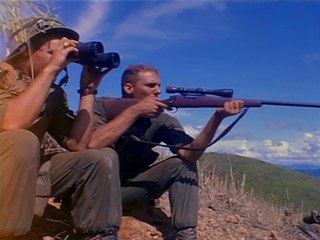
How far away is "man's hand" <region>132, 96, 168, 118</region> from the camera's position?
4.12m

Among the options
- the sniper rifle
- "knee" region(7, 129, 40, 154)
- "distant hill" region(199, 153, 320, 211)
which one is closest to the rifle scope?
the sniper rifle

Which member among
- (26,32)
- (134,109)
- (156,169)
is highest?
(26,32)

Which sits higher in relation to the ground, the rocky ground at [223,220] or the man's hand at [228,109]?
the man's hand at [228,109]

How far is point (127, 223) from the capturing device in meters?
4.54

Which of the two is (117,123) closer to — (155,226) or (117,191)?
(117,191)

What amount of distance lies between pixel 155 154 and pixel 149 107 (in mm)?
460

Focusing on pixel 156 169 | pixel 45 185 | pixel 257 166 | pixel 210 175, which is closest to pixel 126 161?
pixel 156 169

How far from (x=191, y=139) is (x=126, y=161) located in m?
0.44

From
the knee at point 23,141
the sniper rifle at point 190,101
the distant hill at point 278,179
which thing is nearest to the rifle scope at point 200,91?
the sniper rifle at point 190,101

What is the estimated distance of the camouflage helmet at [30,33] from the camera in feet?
11.9

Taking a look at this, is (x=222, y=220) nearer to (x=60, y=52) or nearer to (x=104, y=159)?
(x=104, y=159)

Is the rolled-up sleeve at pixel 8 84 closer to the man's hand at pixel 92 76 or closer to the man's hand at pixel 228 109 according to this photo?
the man's hand at pixel 92 76

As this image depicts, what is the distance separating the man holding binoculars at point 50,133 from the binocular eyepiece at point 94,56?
0.6 inches

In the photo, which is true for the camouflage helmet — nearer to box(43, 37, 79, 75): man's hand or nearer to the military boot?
box(43, 37, 79, 75): man's hand
